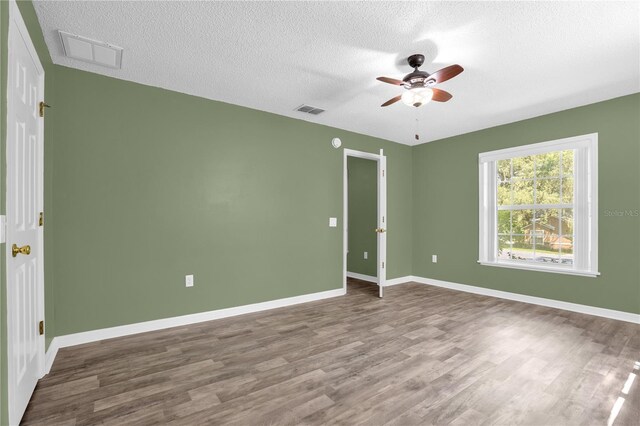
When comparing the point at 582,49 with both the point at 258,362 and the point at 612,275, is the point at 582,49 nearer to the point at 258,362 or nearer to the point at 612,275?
the point at 612,275

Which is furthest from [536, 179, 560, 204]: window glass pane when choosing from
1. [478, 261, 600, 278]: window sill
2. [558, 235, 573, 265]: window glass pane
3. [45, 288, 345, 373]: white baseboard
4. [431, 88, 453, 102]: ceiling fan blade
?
[45, 288, 345, 373]: white baseboard

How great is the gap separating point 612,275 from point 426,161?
3.08m

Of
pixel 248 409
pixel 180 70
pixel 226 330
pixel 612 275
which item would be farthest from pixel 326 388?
pixel 612 275

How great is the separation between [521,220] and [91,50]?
18.1ft

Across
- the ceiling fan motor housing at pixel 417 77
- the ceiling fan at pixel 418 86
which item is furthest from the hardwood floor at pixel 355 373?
the ceiling fan motor housing at pixel 417 77

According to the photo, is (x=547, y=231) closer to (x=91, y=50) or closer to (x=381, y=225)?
(x=381, y=225)

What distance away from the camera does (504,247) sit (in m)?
4.89

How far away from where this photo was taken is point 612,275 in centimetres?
375

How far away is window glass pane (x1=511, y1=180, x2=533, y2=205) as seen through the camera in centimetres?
459

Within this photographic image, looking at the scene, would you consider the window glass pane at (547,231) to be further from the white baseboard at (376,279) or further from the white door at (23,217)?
the white door at (23,217)

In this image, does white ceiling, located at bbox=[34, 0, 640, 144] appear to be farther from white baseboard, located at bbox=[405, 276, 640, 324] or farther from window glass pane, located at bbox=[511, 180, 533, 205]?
white baseboard, located at bbox=[405, 276, 640, 324]

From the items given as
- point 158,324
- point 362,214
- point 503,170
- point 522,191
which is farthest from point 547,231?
point 158,324

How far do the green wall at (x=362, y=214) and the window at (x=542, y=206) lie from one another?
1815 millimetres

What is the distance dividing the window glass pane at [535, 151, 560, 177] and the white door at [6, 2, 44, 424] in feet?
18.1
